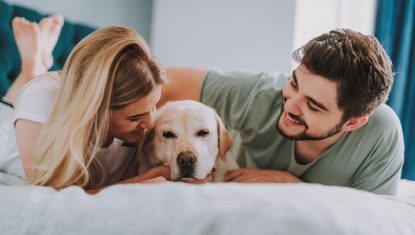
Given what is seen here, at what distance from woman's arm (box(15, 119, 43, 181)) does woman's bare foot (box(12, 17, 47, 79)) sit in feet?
4.86

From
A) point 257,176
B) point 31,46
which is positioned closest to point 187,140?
point 257,176

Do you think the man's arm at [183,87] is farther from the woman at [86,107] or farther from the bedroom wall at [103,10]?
the bedroom wall at [103,10]

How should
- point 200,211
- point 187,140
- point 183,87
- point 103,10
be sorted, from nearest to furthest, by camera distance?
point 200,211
point 187,140
point 183,87
point 103,10

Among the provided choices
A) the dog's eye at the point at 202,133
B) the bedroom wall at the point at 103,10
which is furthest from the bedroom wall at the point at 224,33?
the dog's eye at the point at 202,133

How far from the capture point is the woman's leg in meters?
2.69

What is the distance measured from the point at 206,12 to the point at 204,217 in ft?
11.3

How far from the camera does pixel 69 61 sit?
1.34 meters

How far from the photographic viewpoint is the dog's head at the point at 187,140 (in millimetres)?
1439

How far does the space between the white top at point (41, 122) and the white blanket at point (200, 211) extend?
480 mm

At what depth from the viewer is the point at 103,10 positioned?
143 inches

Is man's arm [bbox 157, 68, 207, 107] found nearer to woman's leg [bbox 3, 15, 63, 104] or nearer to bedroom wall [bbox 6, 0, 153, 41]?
woman's leg [bbox 3, 15, 63, 104]

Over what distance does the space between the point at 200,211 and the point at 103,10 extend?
3.21m

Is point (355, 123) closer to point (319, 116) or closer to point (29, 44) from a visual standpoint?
point (319, 116)

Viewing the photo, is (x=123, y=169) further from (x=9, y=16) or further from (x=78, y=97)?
(x=9, y=16)
